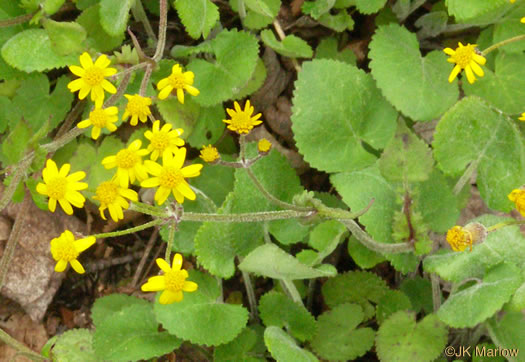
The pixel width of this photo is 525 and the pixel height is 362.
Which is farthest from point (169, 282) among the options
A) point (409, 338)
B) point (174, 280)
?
Answer: point (409, 338)

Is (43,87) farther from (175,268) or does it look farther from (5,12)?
(175,268)

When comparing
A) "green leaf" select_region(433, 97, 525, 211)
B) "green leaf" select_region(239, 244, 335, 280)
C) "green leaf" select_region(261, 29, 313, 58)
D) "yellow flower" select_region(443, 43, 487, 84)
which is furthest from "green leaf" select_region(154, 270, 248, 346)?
"yellow flower" select_region(443, 43, 487, 84)

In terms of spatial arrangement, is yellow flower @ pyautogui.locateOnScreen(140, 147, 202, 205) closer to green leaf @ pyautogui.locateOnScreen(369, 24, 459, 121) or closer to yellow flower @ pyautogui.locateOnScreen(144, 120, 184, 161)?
yellow flower @ pyautogui.locateOnScreen(144, 120, 184, 161)

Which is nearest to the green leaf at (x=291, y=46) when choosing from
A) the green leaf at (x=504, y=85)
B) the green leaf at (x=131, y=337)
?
the green leaf at (x=504, y=85)

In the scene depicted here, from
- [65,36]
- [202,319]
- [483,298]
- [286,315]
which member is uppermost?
[65,36]

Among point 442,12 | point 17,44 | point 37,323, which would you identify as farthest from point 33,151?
point 442,12

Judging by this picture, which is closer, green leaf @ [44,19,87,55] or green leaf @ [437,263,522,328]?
green leaf @ [437,263,522,328]

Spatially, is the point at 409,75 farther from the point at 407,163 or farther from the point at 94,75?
the point at 94,75
